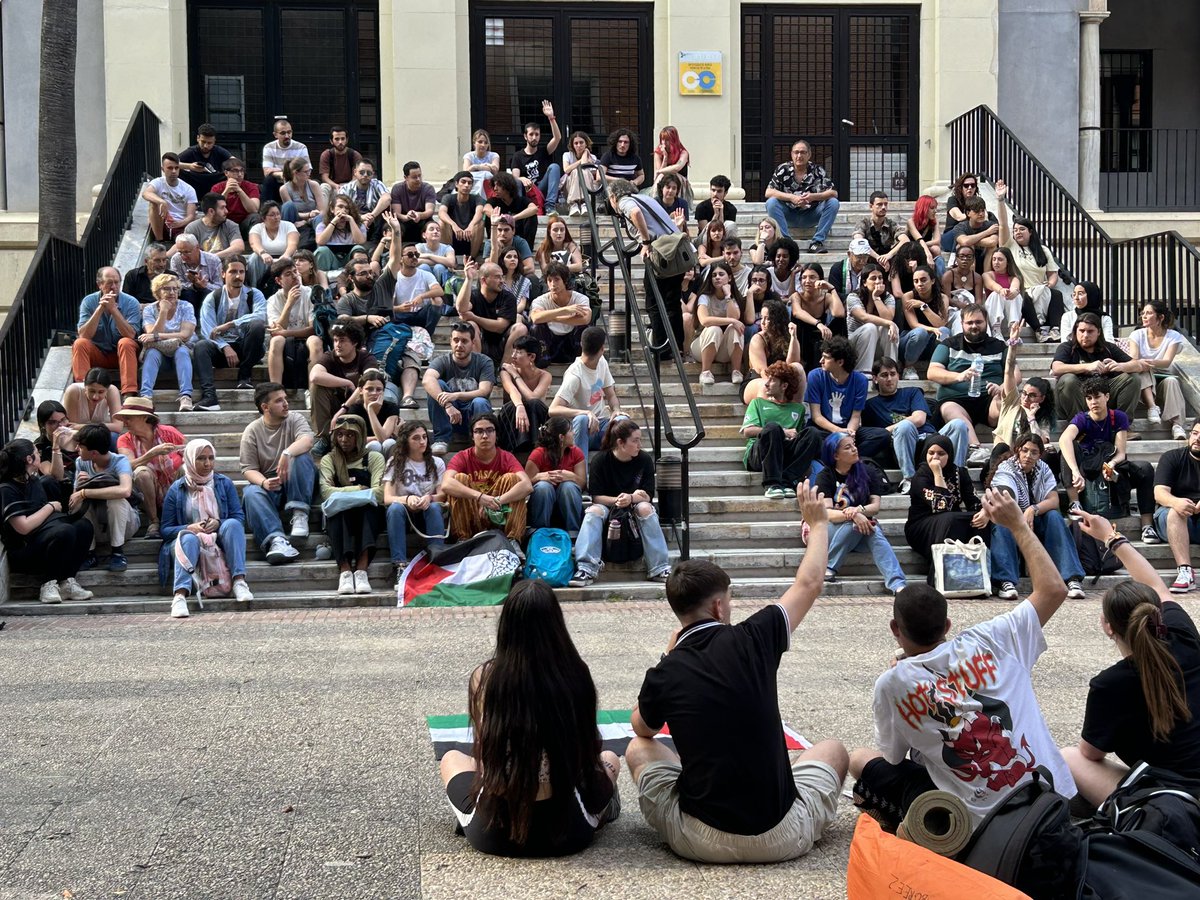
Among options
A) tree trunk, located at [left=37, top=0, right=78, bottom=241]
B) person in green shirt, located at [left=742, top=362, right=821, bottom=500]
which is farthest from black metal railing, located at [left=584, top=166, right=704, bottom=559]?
tree trunk, located at [left=37, top=0, right=78, bottom=241]

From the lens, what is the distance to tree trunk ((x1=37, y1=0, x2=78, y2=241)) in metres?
16.2

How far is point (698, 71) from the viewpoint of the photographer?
795 inches

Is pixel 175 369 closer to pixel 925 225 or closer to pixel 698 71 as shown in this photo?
pixel 925 225

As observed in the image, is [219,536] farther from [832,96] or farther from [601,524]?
[832,96]

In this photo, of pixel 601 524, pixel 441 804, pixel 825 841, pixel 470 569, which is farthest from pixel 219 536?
pixel 825 841

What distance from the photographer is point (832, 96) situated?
21.3 metres

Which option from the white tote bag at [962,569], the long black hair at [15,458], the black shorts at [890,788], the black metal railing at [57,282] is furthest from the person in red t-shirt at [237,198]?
the black shorts at [890,788]

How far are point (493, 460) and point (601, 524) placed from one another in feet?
3.32

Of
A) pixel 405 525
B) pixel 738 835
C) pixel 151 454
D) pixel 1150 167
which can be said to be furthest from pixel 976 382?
pixel 1150 167

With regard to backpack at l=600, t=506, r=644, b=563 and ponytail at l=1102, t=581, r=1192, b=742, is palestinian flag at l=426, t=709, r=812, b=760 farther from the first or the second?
backpack at l=600, t=506, r=644, b=563

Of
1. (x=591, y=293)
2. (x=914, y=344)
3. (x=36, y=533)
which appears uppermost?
(x=591, y=293)

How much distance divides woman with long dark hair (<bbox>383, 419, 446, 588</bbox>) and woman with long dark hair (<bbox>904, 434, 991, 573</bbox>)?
3800mm

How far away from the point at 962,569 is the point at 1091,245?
7177mm

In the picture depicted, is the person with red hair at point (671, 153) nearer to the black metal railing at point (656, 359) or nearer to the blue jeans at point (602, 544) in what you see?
the black metal railing at point (656, 359)
